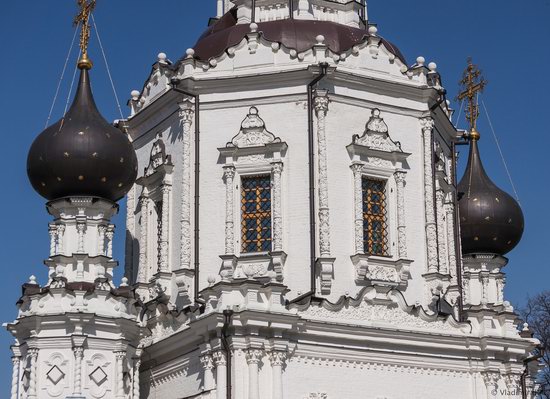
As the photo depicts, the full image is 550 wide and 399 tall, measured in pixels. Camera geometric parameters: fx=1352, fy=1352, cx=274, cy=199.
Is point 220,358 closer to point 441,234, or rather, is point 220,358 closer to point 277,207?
point 277,207

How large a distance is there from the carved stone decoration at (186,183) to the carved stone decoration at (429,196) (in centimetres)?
400

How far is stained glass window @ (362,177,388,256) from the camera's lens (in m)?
22.5

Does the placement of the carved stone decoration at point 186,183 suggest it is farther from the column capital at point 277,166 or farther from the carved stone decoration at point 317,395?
the carved stone decoration at point 317,395

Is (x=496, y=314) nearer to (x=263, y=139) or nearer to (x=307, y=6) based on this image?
(x=263, y=139)

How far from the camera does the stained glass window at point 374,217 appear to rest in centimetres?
2247

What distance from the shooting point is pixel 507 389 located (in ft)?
72.5

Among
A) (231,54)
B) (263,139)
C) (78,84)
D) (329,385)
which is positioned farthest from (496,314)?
(78,84)

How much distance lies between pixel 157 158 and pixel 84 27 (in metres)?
2.59

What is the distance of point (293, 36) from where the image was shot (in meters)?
23.4

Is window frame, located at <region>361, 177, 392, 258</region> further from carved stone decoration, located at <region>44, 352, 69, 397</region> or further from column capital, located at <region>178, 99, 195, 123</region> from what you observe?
carved stone decoration, located at <region>44, 352, 69, 397</region>

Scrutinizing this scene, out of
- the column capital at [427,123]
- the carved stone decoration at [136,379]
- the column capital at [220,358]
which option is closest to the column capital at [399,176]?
the column capital at [427,123]

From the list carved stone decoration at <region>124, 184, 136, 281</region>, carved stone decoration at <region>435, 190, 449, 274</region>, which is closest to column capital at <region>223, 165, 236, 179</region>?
carved stone decoration at <region>124, 184, 136, 281</region>

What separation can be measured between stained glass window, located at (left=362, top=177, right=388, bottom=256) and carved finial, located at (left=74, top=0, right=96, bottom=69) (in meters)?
5.10

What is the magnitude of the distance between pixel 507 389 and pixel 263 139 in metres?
5.73
